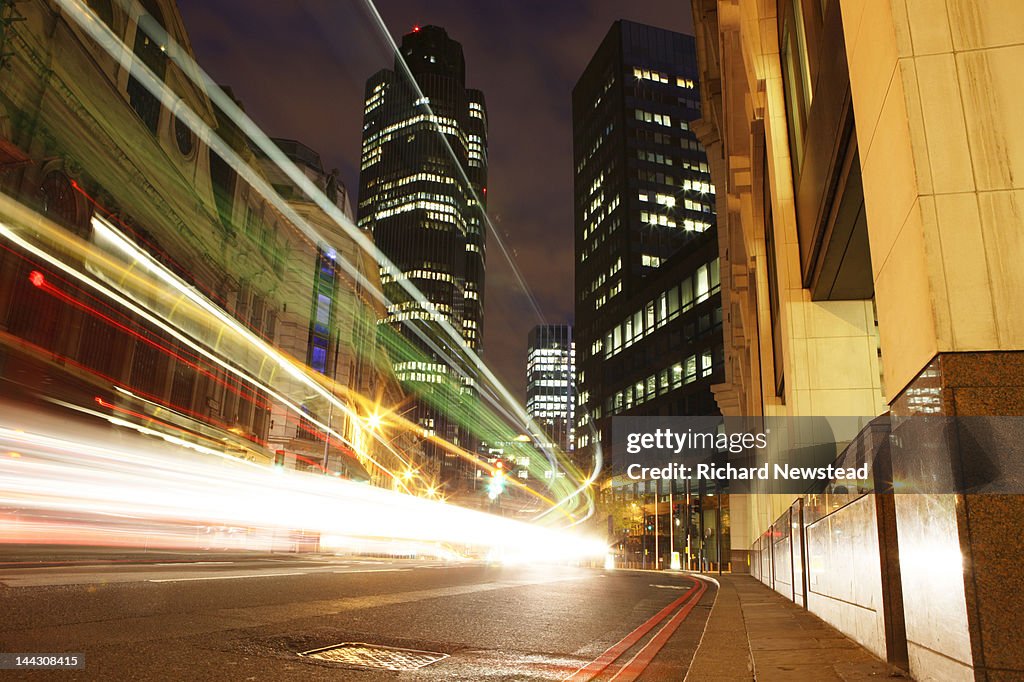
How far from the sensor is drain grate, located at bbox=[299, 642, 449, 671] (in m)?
5.23

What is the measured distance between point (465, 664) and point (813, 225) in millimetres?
9568

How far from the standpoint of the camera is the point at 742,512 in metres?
36.3

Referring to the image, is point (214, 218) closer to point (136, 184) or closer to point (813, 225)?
point (136, 184)

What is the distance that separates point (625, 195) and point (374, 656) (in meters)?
103

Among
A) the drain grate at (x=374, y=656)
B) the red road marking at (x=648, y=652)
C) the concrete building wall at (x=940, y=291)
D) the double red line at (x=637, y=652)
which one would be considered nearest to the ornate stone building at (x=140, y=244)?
the drain grate at (x=374, y=656)

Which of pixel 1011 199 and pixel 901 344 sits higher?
pixel 1011 199

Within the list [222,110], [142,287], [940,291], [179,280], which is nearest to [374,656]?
[940,291]

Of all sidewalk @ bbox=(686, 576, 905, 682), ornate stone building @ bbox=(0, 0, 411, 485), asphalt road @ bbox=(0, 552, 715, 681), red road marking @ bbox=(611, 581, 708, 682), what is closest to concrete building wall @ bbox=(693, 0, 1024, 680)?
sidewalk @ bbox=(686, 576, 905, 682)

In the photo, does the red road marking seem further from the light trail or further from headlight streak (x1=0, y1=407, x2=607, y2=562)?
the light trail

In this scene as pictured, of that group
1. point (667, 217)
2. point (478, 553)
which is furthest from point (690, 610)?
point (667, 217)

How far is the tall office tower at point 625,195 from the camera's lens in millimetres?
85125

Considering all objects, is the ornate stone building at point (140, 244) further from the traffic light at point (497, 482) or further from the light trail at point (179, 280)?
the traffic light at point (497, 482)

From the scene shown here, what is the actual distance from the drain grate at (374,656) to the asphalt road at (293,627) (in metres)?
0.10

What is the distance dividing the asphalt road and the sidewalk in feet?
1.12
